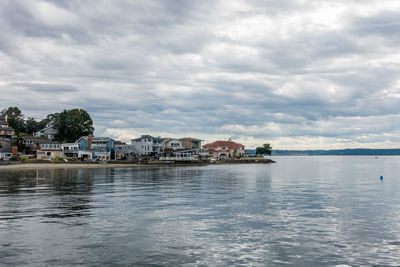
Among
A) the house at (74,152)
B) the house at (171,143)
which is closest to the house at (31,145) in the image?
the house at (74,152)

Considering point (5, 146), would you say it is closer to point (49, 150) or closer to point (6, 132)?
point (6, 132)

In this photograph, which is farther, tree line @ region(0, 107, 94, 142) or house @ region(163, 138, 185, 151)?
house @ region(163, 138, 185, 151)

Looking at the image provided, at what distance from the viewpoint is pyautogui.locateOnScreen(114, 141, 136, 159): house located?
5600 inches

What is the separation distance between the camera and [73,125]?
139 m

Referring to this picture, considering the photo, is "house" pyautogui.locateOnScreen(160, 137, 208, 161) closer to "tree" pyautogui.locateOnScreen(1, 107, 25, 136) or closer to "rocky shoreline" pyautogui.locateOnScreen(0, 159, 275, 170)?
"rocky shoreline" pyautogui.locateOnScreen(0, 159, 275, 170)

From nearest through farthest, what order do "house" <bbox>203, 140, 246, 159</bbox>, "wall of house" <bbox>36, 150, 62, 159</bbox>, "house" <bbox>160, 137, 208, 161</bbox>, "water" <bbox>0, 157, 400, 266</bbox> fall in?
"water" <bbox>0, 157, 400, 266</bbox>, "wall of house" <bbox>36, 150, 62, 159</bbox>, "house" <bbox>160, 137, 208, 161</bbox>, "house" <bbox>203, 140, 246, 159</bbox>

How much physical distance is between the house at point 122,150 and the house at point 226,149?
163 feet

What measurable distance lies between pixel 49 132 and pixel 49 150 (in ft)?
70.2

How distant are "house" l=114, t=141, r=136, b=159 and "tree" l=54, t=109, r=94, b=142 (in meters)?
12.1

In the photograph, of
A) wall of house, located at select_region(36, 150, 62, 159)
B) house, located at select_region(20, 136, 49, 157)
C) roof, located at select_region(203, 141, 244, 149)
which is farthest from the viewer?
roof, located at select_region(203, 141, 244, 149)

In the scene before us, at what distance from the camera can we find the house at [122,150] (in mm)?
142250

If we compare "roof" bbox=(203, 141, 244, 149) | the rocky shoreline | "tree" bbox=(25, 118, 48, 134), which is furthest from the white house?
"tree" bbox=(25, 118, 48, 134)

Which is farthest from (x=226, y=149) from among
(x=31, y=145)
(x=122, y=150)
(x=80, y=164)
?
(x=31, y=145)

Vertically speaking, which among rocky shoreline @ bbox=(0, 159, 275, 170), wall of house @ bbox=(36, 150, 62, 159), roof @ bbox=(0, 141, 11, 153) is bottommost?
rocky shoreline @ bbox=(0, 159, 275, 170)
